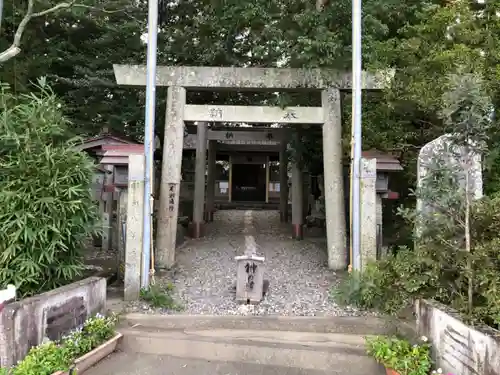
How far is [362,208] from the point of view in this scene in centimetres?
632

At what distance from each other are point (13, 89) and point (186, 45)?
14.2ft

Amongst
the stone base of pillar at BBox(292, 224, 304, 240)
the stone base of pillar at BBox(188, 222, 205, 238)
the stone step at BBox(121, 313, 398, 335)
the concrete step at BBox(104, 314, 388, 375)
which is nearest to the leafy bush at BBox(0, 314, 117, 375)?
the concrete step at BBox(104, 314, 388, 375)

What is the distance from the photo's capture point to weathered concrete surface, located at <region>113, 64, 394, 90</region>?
7.28 metres

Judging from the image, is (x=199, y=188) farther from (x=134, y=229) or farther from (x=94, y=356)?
(x=94, y=356)

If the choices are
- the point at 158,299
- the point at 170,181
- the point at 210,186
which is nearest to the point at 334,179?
the point at 170,181

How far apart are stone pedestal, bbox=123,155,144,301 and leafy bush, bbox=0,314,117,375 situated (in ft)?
3.90

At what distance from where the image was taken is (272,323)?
200 inches

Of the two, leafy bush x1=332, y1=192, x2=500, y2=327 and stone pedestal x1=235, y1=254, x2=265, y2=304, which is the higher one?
leafy bush x1=332, y1=192, x2=500, y2=327

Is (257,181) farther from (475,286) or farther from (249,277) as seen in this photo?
(475,286)

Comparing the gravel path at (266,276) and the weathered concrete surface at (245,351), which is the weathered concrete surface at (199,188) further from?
the weathered concrete surface at (245,351)

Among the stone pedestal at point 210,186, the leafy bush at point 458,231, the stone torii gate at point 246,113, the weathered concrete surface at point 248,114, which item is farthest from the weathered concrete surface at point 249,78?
the stone pedestal at point 210,186

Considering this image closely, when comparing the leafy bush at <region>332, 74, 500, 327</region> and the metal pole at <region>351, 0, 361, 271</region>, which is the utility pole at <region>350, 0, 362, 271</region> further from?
the leafy bush at <region>332, 74, 500, 327</region>

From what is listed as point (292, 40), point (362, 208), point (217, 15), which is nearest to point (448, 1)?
point (292, 40)

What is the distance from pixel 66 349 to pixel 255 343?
1.90m
